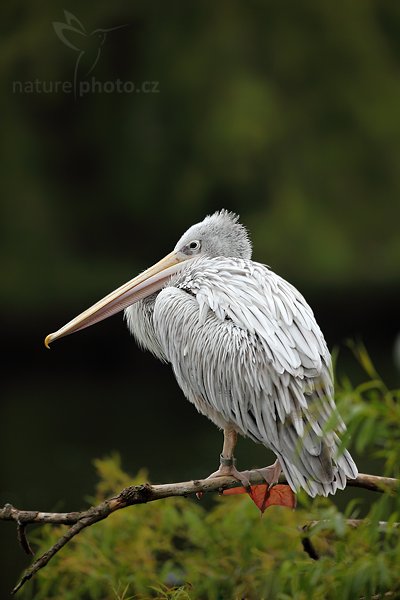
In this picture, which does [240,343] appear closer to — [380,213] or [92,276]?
[92,276]

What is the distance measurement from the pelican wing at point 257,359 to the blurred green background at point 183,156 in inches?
405

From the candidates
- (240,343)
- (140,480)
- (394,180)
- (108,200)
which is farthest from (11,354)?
(240,343)

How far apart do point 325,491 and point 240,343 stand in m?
0.66

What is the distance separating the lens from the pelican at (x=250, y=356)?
13.7 ft

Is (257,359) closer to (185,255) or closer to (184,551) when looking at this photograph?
(185,255)

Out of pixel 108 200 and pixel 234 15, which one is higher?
pixel 234 15

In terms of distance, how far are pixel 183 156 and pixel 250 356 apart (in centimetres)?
1428

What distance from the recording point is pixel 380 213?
19938 mm

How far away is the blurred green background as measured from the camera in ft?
56.8

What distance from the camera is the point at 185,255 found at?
5.24 meters

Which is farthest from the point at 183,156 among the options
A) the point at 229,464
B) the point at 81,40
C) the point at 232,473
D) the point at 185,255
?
the point at 232,473

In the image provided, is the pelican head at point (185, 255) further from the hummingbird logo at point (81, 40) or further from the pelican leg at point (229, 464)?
the hummingbird logo at point (81, 40)

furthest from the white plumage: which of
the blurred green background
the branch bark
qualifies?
the blurred green background

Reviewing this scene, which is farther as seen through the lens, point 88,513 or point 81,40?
point 81,40
